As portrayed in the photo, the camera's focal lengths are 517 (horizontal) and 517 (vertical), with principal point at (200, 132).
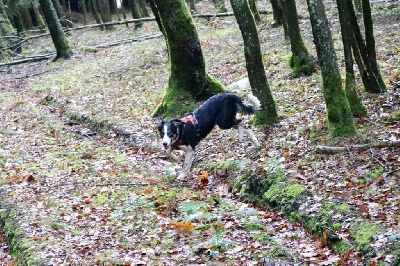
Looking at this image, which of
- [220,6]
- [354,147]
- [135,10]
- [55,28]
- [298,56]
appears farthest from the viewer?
[135,10]

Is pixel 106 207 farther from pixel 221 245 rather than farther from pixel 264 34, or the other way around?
pixel 264 34

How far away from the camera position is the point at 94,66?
2380 cm

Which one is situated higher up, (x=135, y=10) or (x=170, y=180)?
(x=135, y=10)

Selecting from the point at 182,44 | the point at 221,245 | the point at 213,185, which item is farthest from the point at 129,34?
the point at 221,245

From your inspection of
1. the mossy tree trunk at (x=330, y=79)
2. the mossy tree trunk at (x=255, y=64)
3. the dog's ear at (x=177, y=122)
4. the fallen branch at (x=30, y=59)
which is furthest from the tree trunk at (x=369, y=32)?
the fallen branch at (x=30, y=59)

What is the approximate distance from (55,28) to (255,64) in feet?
59.5

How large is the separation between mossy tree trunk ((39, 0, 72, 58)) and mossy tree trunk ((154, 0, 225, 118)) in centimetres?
1415

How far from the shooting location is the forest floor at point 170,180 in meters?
7.30

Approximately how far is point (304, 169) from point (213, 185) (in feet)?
6.32

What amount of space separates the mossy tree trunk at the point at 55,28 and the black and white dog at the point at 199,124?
18209 millimetres

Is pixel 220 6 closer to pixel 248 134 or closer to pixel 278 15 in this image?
pixel 278 15

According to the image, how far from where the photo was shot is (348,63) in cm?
967

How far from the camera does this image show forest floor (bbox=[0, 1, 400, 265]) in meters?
7.30

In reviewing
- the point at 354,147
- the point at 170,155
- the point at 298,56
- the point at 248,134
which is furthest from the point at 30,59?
the point at 354,147
